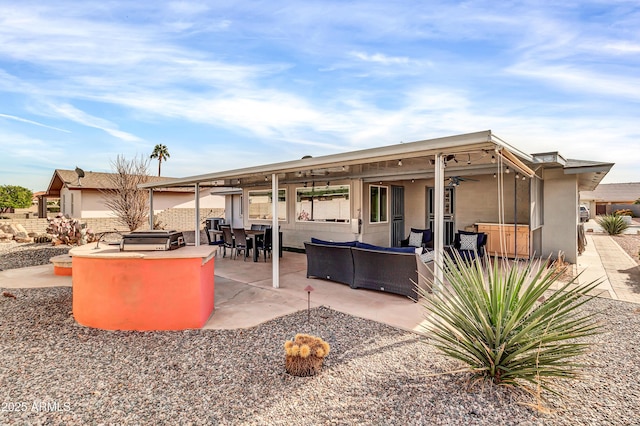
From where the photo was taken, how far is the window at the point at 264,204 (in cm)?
1179

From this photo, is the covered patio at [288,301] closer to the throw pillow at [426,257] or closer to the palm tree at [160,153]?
the throw pillow at [426,257]

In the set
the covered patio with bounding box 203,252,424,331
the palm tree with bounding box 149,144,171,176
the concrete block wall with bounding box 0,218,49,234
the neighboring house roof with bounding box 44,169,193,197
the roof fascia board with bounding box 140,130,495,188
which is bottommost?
the covered patio with bounding box 203,252,424,331

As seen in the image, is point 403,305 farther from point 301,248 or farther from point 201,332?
point 301,248

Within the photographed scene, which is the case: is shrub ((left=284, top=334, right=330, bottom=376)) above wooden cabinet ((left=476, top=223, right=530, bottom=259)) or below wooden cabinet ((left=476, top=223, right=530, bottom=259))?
below

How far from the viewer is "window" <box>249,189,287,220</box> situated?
11.8 m


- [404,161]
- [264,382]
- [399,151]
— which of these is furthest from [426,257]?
[264,382]

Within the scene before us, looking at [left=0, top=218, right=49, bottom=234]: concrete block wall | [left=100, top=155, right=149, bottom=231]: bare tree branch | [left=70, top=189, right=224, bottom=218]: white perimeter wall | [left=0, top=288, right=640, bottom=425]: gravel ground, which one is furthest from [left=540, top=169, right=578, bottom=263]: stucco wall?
[left=0, top=218, right=49, bottom=234]: concrete block wall

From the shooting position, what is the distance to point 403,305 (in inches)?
199

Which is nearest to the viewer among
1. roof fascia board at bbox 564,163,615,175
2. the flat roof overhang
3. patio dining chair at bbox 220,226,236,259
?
the flat roof overhang

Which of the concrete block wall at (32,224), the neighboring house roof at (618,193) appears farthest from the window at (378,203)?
the neighboring house roof at (618,193)

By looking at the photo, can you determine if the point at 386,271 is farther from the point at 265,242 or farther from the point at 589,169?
the point at 589,169

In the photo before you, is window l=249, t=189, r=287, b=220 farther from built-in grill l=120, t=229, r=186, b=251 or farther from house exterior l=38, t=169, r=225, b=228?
house exterior l=38, t=169, r=225, b=228

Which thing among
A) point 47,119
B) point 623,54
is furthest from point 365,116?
point 47,119

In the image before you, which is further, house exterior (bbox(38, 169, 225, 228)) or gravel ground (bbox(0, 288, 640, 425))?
house exterior (bbox(38, 169, 225, 228))
